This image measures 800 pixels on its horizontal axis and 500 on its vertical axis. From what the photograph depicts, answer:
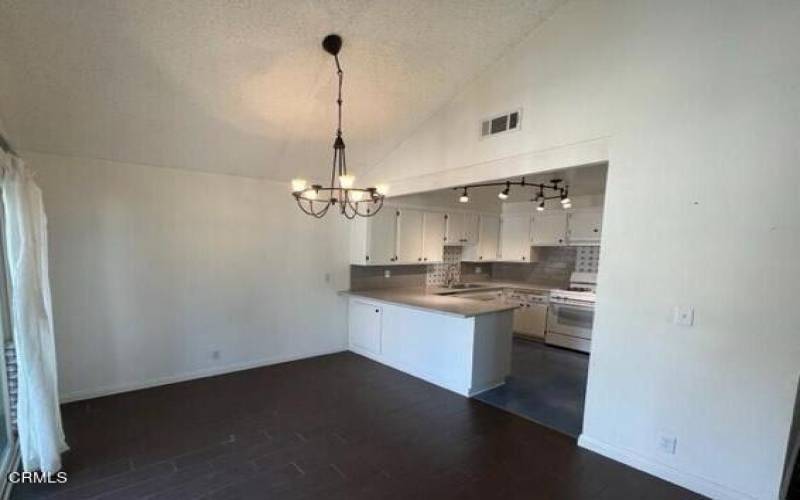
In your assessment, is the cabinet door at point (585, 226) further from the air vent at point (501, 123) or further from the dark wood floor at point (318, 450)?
the dark wood floor at point (318, 450)

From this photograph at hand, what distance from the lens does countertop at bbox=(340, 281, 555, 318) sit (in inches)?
158

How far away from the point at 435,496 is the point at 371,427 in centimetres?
96

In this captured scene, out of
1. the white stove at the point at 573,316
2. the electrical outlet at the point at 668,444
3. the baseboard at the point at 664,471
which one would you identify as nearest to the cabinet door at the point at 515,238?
the white stove at the point at 573,316

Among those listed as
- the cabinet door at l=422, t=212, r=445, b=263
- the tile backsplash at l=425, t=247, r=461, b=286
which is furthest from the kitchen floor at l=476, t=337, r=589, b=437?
the cabinet door at l=422, t=212, r=445, b=263

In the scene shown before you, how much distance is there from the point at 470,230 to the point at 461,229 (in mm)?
232

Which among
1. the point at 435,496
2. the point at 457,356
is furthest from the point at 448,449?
the point at 457,356

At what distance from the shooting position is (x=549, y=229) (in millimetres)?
6047

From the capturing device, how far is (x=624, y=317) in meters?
2.69

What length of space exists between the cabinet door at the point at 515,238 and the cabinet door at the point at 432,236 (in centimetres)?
147

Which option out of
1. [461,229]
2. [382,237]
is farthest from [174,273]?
[461,229]

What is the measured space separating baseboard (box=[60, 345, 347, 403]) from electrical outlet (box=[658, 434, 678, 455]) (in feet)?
12.5

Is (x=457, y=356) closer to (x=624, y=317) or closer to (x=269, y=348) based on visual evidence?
(x=624, y=317)

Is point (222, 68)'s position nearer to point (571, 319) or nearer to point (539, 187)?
point (539, 187)

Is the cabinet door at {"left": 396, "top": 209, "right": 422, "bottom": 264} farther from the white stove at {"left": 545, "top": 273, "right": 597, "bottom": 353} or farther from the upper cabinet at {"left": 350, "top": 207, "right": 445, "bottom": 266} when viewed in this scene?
the white stove at {"left": 545, "top": 273, "right": 597, "bottom": 353}
